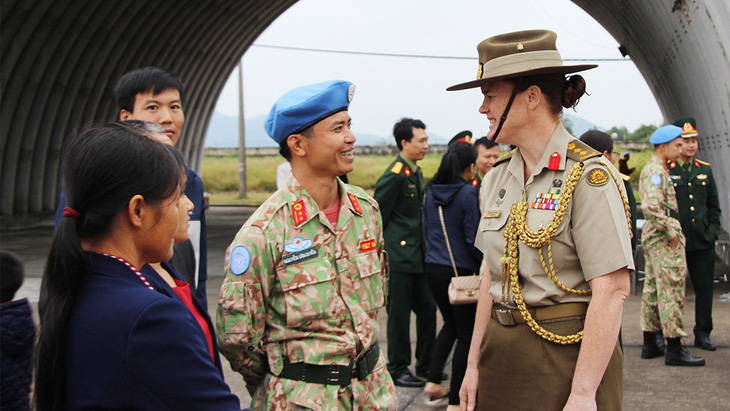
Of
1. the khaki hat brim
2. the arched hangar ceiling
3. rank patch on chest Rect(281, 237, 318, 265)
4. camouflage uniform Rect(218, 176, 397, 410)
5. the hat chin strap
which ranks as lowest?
camouflage uniform Rect(218, 176, 397, 410)

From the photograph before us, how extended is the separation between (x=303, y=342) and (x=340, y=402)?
9.7 inches

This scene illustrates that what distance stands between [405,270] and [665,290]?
2197 mm

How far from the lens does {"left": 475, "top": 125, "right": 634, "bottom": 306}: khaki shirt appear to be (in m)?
1.99

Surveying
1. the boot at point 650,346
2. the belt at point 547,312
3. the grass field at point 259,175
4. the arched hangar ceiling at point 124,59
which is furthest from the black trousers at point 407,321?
the grass field at point 259,175

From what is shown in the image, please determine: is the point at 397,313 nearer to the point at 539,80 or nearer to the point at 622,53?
the point at 539,80

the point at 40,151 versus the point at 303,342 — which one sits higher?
the point at 40,151

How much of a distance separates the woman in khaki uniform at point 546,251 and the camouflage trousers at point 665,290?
3.61 metres

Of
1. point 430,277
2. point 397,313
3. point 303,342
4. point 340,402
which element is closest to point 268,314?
point 303,342

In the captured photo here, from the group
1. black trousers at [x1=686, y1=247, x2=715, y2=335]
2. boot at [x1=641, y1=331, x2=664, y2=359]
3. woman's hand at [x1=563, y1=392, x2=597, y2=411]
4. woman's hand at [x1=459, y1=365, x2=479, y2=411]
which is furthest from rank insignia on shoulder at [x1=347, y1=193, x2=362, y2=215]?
black trousers at [x1=686, y1=247, x2=715, y2=335]

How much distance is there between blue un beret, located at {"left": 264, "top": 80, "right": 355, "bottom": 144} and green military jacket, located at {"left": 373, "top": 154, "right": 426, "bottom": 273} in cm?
252

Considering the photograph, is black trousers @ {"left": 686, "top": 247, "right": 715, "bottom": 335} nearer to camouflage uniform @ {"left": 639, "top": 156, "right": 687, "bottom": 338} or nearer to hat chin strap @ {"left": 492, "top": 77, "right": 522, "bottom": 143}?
camouflage uniform @ {"left": 639, "top": 156, "right": 687, "bottom": 338}

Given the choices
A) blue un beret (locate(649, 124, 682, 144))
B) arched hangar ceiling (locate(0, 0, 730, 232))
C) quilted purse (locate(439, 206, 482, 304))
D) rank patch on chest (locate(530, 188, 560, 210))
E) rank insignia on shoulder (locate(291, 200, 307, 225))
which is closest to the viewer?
rank patch on chest (locate(530, 188, 560, 210))

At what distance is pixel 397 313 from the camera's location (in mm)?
5027

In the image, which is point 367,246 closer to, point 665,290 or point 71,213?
point 71,213
